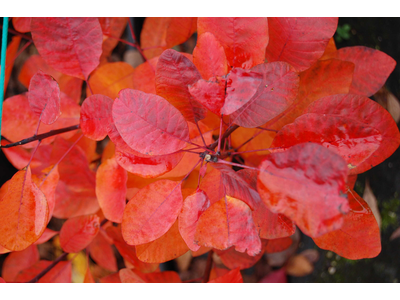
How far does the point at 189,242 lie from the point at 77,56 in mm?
421

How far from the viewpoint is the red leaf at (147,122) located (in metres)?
0.39

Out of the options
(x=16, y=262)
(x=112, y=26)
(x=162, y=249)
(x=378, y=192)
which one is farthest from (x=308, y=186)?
(x=16, y=262)

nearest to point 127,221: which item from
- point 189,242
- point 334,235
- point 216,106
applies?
point 189,242

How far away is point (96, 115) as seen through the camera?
47 centimetres

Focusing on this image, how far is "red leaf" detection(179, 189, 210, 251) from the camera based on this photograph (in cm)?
46

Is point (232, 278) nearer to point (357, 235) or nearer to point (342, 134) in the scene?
point (357, 235)

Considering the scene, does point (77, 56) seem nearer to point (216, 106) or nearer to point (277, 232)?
point (216, 106)

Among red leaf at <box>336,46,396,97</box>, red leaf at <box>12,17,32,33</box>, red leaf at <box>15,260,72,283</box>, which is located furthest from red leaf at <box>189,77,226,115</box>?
red leaf at <box>15,260,72,283</box>

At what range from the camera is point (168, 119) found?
1.36ft

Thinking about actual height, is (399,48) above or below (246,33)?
below

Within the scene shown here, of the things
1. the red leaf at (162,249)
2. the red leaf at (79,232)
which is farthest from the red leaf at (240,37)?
the red leaf at (79,232)

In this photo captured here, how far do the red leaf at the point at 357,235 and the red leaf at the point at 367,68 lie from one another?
26 centimetres

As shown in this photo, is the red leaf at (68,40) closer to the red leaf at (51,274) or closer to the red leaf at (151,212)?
the red leaf at (151,212)

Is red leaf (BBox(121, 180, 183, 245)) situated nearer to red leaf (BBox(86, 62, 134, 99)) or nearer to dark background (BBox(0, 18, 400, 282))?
red leaf (BBox(86, 62, 134, 99))
